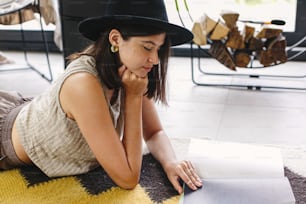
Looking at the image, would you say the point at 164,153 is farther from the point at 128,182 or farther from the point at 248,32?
the point at 248,32

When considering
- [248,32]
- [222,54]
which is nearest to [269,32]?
[248,32]

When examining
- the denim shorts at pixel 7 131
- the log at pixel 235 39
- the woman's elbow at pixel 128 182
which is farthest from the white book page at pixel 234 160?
the log at pixel 235 39

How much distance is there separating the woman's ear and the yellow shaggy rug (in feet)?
1.04

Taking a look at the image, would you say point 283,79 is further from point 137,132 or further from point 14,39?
point 14,39

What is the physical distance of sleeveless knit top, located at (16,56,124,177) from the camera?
0.99 metres

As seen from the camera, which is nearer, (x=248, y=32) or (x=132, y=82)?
(x=132, y=82)

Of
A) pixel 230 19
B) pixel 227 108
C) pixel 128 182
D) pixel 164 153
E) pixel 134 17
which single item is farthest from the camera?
pixel 230 19

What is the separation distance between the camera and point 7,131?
107 centimetres

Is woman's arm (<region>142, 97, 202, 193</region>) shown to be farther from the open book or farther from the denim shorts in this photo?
the denim shorts

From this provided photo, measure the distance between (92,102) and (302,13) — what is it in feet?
4.29

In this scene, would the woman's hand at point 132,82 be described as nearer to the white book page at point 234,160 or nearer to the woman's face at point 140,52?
the woman's face at point 140,52

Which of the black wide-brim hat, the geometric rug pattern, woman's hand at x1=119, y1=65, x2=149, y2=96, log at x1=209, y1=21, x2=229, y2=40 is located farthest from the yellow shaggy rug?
log at x1=209, y1=21, x2=229, y2=40

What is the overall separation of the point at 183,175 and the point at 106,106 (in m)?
0.23

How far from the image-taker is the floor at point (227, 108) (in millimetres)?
1413
